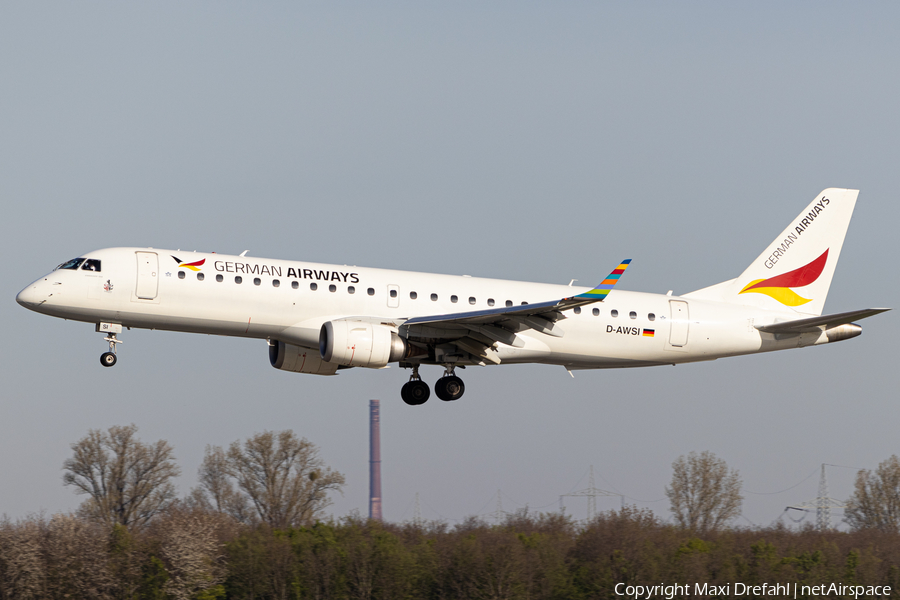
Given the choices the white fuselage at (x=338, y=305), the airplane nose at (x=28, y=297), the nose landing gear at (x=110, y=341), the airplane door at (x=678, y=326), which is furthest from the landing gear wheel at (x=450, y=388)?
the airplane nose at (x=28, y=297)

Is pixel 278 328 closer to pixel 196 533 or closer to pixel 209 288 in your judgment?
pixel 209 288

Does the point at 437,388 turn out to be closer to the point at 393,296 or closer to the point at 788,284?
the point at 393,296

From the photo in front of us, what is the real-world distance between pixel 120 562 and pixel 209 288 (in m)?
31.5

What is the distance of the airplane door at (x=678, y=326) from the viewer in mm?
37844

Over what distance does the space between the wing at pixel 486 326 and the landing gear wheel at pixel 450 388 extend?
3.86ft

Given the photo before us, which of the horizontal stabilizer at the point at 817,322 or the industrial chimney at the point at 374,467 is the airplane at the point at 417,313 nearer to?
the horizontal stabilizer at the point at 817,322

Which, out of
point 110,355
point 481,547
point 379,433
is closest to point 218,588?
point 481,547

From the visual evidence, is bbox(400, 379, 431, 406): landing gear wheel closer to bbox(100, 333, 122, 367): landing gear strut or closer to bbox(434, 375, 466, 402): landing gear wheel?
bbox(434, 375, 466, 402): landing gear wheel

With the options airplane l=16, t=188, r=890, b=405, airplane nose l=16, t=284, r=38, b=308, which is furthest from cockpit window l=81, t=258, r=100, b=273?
airplane nose l=16, t=284, r=38, b=308

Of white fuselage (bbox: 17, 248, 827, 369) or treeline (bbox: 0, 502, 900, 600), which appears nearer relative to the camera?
white fuselage (bbox: 17, 248, 827, 369)

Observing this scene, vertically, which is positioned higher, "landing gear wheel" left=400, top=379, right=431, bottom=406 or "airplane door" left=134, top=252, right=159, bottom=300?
"airplane door" left=134, top=252, right=159, bottom=300

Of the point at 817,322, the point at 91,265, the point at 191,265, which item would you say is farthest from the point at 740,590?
the point at 91,265

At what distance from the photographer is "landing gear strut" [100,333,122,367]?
33.0 m

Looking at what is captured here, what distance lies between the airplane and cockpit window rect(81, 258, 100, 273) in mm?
45
